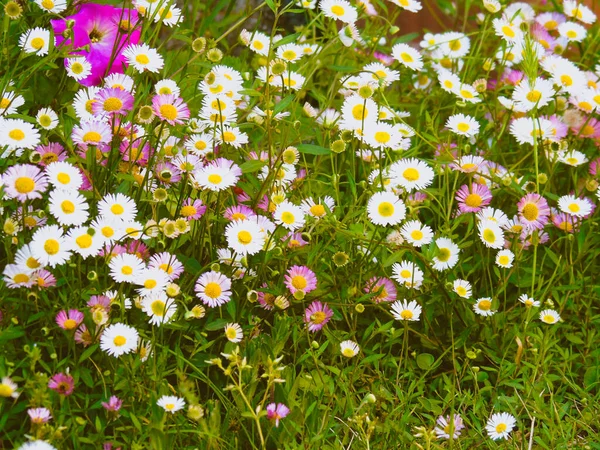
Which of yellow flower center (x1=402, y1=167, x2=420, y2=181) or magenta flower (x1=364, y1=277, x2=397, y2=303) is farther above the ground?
yellow flower center (x1=402, y1=167, x2=420, y2=181)

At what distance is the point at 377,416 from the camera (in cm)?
152

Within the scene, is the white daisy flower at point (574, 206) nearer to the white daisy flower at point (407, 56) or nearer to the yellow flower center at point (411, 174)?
the yellow flower center at point (411, 174)

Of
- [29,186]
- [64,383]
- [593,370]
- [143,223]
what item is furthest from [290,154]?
[593,370]

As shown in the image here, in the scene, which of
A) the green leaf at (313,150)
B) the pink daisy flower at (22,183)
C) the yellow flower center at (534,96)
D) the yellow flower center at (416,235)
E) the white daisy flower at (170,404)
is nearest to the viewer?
the white daisy flower at (170,404)

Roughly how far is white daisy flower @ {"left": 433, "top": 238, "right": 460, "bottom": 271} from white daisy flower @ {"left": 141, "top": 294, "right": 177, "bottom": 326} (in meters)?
0.51

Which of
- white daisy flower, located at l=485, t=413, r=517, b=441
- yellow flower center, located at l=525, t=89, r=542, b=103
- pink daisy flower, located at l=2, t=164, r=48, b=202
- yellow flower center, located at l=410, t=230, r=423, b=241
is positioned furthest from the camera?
yellow flower center, located at l=525, t=89, r=542, b=103

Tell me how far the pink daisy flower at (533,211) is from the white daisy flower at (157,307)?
29.7 inches

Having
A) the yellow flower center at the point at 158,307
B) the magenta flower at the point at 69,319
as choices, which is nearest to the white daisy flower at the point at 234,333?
the yellow flower center at the point at 158,307

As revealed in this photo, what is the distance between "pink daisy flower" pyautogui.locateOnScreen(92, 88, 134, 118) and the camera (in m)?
1.53

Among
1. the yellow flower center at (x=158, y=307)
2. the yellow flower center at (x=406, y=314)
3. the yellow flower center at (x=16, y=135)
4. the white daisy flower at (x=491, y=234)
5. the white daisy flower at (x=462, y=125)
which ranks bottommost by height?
the yellow flower center at (x=158, y=307)

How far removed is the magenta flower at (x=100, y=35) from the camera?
174 cm

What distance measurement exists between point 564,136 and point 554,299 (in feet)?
1.51

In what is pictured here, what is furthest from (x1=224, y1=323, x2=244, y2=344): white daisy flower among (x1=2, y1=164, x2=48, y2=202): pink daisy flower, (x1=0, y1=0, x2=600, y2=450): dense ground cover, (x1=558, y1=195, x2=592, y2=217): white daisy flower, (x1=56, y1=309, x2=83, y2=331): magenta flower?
(x1=558, y1=195, x2=592, y2=217): white daisy flower

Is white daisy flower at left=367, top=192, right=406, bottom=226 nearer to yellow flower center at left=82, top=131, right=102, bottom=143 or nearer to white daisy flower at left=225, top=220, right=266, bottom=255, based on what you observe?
white daisy flower at left=225, top=220, right=266, bottom=255
